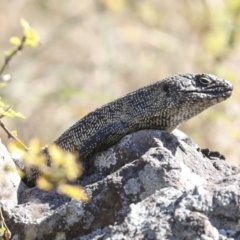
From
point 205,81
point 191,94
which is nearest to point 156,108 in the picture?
point 191,94

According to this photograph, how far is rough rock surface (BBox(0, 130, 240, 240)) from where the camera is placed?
361 centimetres

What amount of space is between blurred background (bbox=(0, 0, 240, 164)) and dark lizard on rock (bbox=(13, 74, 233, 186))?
5.17m

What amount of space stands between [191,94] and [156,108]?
29 centimetres

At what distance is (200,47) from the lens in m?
13.5

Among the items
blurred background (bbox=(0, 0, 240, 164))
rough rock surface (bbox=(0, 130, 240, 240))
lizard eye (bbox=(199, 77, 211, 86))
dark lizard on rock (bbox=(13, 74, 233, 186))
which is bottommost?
rough rock surface (bbox=(0, 130, 240, 240))

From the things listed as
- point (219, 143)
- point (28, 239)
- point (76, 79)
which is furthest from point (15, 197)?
point (76, 79)

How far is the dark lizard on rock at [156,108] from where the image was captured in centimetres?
539

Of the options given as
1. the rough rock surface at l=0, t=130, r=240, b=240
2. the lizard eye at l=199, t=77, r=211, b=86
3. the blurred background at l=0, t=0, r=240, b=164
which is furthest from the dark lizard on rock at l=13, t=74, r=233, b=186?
the blurred background at l=0, t=0, r=240, b=164

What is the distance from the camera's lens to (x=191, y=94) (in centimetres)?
553

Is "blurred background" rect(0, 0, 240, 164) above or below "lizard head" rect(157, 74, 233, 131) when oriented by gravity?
above

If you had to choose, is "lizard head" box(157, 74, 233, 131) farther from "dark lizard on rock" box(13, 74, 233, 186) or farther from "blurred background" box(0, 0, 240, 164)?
"blurred background" box(0, 0, 240, 164)

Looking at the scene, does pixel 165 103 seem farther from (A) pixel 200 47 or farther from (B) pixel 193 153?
(A) pixel 200 47

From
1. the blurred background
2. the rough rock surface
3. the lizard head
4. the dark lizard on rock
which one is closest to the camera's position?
the rough rock surface

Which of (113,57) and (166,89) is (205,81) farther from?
(113,57)
